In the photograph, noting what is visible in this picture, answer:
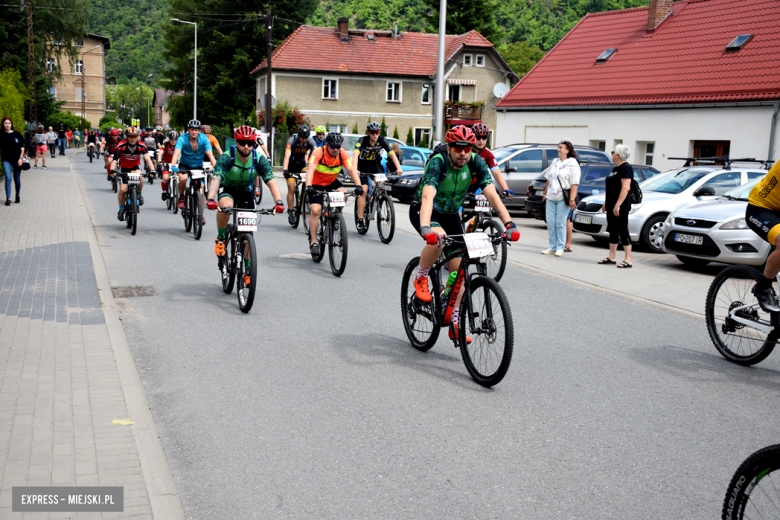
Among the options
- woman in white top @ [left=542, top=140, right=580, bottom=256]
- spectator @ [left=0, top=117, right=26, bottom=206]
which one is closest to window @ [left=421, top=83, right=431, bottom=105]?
spectator @ [left=0, top=117, right=26, bottom=206]

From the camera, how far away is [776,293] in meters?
6.21

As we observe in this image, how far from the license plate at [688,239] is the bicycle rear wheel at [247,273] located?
692 cm

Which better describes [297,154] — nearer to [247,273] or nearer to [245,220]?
[245,220]

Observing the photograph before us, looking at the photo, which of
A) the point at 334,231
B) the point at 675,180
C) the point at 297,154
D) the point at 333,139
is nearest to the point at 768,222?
the point at 334,231

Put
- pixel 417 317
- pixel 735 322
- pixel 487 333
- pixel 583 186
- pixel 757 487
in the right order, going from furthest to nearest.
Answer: pixel 583 186
pixel 417 317
pixel 735 322
pixel 487 333
pixel 757 487

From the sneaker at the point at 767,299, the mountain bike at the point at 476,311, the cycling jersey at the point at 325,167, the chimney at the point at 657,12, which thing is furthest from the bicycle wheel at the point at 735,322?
the chimney at the point at 657,12

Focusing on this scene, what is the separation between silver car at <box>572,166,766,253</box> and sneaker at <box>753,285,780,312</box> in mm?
7977

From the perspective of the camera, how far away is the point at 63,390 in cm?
532

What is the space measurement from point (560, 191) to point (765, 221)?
6849mm

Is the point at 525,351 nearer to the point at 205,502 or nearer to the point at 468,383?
the point at 468,383

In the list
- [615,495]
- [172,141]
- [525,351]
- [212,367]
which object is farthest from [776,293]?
[172,141]

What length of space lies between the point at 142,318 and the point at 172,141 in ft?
43.6

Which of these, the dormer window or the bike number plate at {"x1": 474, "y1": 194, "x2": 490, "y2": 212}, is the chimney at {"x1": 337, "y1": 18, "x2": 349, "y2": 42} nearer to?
the dormer window

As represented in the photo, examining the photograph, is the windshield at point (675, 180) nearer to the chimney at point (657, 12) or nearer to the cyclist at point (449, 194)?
the cyclist at point (449, 194)
